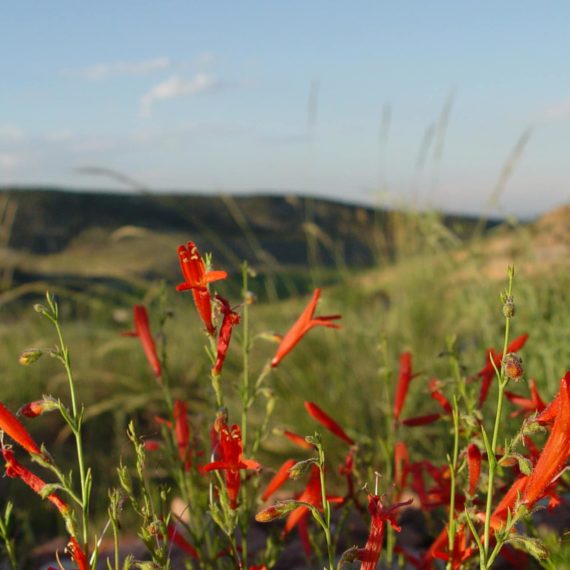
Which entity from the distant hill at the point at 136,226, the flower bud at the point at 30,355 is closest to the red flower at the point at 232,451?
the flower bud at the point at 30,355

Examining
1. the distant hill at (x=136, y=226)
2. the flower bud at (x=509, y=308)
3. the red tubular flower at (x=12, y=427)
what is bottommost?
the distant hill at (x=136, y=226)

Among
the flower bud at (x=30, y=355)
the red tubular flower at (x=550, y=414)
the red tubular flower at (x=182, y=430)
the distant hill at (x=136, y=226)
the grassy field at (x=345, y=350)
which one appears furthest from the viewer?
the distant hill at (x=136, y=226)

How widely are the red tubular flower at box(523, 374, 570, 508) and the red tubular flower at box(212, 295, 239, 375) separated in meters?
0.53

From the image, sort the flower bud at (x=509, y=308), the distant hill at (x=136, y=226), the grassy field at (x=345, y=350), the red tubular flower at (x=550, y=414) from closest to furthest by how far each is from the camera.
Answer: the flower bud at (x=509, y=308)
the red tubular flower at (x=550, y=414)
the grassy field at (x=345, y=350)
the distant hill at (x=136, y=226)

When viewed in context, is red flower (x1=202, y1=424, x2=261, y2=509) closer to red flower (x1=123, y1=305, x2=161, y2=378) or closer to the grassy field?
red flower (x1=123, y1=305, x2=161, y2=378)

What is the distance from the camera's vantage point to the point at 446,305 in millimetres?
6105

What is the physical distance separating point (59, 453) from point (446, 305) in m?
2.94

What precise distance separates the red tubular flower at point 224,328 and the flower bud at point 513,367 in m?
0.45

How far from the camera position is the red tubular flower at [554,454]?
1.19 m

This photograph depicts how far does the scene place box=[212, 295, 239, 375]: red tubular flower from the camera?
1.39m

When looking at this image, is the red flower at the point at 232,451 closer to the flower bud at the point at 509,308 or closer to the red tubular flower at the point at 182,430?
the red tubular flower at the point at 182,430

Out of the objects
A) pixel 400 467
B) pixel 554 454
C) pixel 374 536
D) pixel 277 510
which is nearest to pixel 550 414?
pixel 554 454

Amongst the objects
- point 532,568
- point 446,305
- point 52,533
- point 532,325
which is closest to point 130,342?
point 52,533

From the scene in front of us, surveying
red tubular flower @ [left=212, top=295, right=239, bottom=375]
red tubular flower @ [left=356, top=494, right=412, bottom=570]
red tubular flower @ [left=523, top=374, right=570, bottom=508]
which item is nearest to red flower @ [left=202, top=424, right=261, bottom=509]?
red tubular flower @ [left=212, top=295, right=239, bottom=375]
